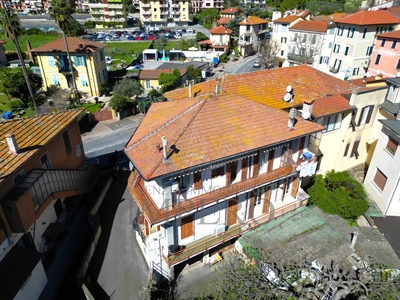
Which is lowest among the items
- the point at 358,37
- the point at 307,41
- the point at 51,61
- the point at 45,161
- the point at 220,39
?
the point at 220,39

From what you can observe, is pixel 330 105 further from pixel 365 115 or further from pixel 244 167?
pixel 244 167

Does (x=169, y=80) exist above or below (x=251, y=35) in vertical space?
below

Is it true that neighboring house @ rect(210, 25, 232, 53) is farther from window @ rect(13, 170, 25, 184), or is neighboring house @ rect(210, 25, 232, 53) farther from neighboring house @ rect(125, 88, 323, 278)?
window @ rect(13, 170, 25, 184)

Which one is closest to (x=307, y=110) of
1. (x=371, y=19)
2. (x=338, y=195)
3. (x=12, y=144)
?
(x=338, y=195)

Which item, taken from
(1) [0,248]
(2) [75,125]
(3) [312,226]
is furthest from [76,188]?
(3) [312,226]

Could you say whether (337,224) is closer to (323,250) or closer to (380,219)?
(323,250)

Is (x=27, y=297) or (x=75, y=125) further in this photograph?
(x=75, y=125)

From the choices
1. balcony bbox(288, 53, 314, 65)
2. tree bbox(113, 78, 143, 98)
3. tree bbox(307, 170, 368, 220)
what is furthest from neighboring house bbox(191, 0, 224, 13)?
tree bbox(307, 170, 368, 220)
